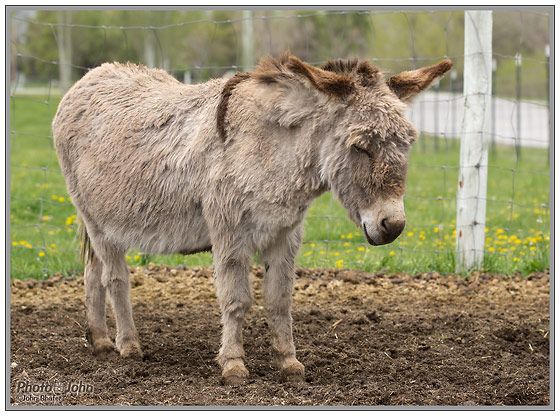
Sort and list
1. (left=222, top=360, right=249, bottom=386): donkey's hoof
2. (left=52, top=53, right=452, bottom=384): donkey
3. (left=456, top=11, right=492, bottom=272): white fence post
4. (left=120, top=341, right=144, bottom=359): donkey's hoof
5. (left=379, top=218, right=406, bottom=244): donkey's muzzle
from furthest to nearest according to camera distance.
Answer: (left=456, top=11, right=492, bottom=272): white fence post, (left=120, top=341, right=144, bottom=359): donkey's hoof, (left=222, top=360, right=249, bottom=386): donkey's hoof, (left=52, top=53, right=452, bottom=384): donkey, (left=379, top=218, right=406, bottom=244): donkey's muzzle

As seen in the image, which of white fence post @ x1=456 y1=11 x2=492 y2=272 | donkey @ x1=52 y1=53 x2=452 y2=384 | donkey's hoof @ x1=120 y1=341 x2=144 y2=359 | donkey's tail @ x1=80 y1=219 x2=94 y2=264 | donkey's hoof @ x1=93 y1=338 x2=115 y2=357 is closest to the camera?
donkey @ x1=52 y1=53 x2=452 y2=384

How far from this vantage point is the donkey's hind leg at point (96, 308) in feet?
15.3

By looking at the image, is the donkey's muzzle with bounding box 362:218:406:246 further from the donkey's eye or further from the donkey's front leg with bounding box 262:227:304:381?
the donkey's front leg with bounding box 262:227:304:381

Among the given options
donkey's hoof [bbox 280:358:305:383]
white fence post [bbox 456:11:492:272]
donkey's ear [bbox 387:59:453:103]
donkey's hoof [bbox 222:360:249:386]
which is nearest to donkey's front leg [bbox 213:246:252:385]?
donkey's hoof [bbox 222:360:249:386]

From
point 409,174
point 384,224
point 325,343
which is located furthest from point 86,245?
point 409,174

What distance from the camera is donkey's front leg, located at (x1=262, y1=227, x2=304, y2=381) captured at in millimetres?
4027

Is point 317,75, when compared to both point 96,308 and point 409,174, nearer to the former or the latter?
point 96,308

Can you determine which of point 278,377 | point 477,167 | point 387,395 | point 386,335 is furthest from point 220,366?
point 477,167

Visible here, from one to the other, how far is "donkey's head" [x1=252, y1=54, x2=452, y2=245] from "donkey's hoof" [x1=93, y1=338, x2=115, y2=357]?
6.84 ft

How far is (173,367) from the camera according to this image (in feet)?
14.2

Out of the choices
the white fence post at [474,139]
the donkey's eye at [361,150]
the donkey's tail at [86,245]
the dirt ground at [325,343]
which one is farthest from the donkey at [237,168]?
the white fence post at [474,139]

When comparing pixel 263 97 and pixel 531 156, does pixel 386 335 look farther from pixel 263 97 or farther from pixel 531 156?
pixel 531 156

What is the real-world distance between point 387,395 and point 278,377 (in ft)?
2.28

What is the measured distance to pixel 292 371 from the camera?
4.02m
